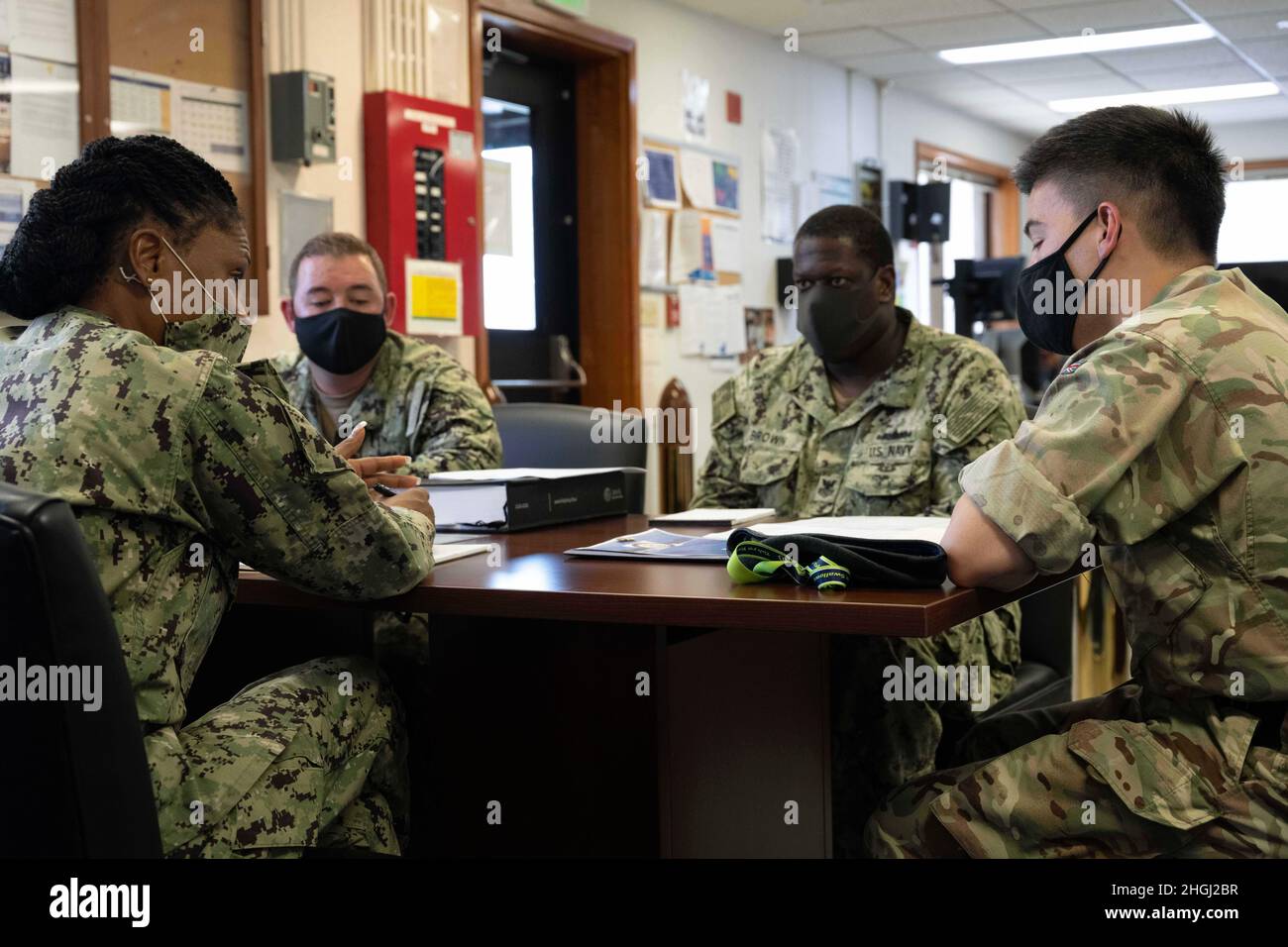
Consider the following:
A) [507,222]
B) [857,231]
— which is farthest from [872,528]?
[507,222]

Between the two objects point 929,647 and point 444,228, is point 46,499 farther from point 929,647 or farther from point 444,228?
point 444,228

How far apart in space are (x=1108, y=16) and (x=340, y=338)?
15.0 ft

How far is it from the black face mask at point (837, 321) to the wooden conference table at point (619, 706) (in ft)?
2.81

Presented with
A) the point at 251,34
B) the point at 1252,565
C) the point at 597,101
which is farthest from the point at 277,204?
the point at 1252,565

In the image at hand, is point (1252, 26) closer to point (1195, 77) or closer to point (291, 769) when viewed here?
point (1195, 77)

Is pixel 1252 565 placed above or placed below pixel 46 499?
below

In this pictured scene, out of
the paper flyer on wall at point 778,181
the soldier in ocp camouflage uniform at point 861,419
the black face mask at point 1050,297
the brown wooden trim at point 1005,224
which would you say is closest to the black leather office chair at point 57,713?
the black face mask at point 1050,297

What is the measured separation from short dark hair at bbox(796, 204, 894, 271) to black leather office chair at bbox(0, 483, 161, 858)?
170cm

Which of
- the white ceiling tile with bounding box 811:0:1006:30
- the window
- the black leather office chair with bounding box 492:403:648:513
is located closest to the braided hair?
the black leather office chair with bounding box 492:403:648:513

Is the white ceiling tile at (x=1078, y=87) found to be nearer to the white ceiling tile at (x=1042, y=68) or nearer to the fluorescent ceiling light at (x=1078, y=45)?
the white ceiling tile at (x=1042, y=68)

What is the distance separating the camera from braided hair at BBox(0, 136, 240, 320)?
58.6 inches

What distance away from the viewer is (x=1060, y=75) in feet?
24.3

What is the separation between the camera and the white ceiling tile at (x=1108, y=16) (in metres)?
5.88
